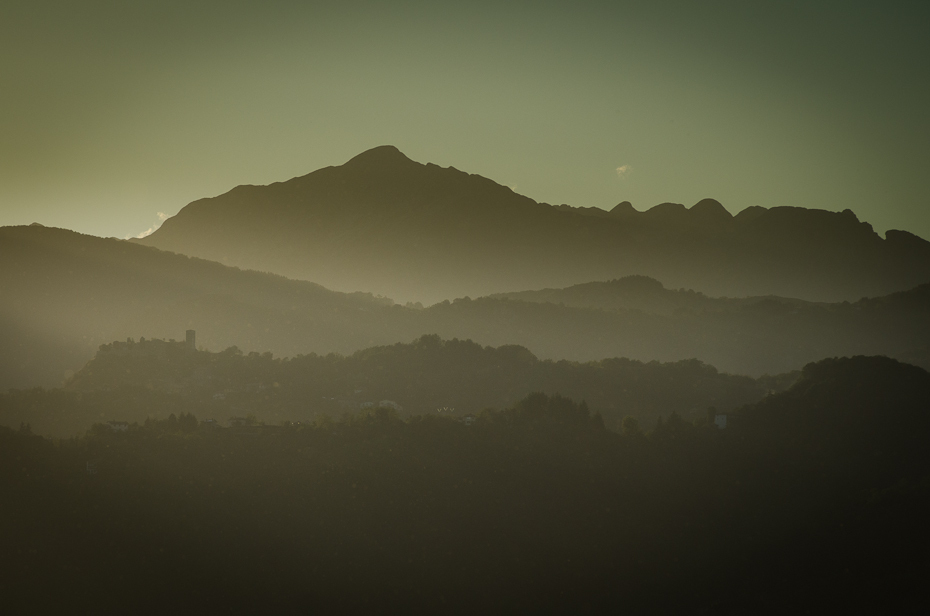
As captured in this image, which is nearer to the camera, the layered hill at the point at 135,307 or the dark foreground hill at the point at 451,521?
the dark foreground hill at the point at 451,521

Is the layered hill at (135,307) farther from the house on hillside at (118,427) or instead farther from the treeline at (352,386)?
the house on hillside at (118,427)

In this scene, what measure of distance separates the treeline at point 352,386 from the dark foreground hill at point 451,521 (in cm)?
1829

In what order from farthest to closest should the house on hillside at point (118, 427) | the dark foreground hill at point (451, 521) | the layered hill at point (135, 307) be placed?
the layered hill at point (135, 307) < the house on hillside at point (118, 427) < the dark foreground hill at point (451, 521)

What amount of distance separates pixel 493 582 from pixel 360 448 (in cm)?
1452

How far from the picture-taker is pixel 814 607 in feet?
144

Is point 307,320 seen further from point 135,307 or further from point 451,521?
point 451,521

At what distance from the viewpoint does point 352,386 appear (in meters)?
88.6

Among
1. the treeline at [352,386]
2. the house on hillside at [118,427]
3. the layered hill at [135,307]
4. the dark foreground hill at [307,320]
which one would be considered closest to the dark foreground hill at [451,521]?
the house on hillside at [118,427]

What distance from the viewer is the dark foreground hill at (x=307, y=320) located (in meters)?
126

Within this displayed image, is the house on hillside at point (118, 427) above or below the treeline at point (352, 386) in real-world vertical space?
below

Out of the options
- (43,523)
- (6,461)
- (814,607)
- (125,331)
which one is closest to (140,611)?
(43,523)

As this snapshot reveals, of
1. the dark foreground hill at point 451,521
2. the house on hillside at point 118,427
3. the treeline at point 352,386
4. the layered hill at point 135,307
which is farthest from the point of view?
the layered hill at point 135,307

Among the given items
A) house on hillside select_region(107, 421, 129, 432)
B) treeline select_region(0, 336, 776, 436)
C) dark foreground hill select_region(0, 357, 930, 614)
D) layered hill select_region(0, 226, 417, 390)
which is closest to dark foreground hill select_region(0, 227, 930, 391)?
layered hill select_region(0, 226, 417, 390)

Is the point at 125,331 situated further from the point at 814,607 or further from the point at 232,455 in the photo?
the point at 814,607
